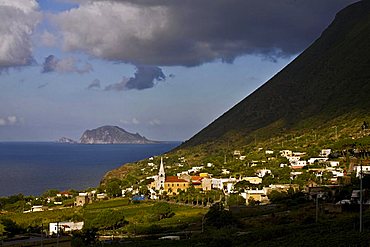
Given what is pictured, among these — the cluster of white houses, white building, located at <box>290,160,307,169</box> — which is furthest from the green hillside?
the cluster of white houses

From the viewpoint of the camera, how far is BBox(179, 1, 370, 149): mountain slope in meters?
132

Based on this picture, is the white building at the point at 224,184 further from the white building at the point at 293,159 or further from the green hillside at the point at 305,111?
the white building at the point at 293,159

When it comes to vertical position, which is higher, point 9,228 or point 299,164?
point 299,164

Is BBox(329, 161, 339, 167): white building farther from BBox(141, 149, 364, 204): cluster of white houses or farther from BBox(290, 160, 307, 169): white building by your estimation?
BBox(290, 160, 307, 169): white building

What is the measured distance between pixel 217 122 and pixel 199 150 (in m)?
38.2

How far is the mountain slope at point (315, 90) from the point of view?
5207 inches

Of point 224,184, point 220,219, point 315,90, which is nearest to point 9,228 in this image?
point 220,219

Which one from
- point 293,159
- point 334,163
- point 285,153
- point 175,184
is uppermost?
point 285,153

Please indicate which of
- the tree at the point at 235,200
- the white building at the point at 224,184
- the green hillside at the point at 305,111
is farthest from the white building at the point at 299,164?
the tree at the point at 235,200

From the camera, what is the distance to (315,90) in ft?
497

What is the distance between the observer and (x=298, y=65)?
598 feet

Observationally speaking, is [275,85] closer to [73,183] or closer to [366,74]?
[366,74]

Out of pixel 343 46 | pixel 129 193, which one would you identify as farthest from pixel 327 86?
pixel 129 193

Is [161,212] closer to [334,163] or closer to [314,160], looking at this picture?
[334,163]
